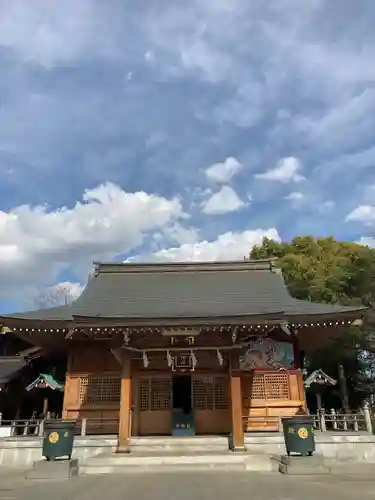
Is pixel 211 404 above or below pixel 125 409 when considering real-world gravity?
above

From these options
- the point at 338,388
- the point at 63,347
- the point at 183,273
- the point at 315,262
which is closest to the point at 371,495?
the point at 63,347

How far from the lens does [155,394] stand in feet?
53.5

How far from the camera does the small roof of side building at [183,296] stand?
586 inches

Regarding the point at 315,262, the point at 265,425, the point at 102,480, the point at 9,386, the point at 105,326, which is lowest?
the point at 102,480

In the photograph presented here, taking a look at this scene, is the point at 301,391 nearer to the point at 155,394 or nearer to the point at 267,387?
the point at 267,387

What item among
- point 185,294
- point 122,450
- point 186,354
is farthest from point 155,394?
point 185,294

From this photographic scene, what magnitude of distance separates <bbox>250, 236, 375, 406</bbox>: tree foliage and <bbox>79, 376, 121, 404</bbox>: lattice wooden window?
11.6 m

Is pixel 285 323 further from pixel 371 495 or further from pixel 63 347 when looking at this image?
pixel 63 347

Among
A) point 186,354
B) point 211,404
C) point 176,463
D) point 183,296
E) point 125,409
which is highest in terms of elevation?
point 183,296

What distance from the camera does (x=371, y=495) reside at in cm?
769

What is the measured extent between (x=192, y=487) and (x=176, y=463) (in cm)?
337

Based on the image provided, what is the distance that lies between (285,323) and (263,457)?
3914mm

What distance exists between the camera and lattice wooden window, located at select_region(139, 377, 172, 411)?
16.2m

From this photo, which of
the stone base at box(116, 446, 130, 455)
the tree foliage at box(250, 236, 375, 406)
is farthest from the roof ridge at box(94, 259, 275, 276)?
the stone base at box(116, 446, 130, 455)
